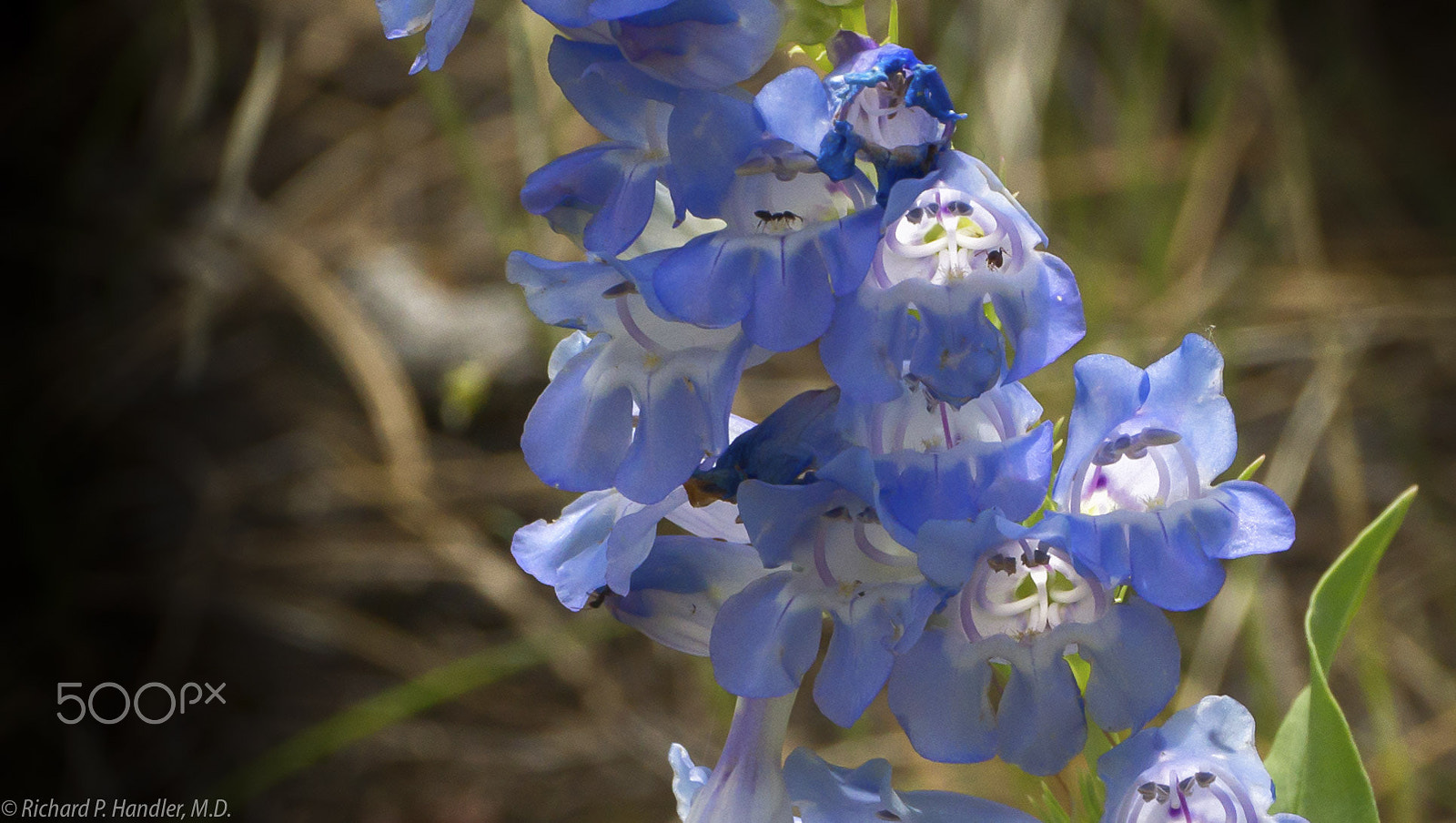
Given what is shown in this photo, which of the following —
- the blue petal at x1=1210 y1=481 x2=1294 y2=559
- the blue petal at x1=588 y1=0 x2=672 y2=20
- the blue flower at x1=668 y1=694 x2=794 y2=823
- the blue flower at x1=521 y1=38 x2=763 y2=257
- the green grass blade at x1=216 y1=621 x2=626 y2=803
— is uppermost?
the blue petal at x1=588 y1=0 x2=672 y2=20

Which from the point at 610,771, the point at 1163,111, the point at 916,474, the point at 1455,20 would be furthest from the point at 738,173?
the point at 1455,20

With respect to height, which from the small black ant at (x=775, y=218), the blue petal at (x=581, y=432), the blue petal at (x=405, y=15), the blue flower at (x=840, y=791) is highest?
the blue petal at (x=405, y=15)

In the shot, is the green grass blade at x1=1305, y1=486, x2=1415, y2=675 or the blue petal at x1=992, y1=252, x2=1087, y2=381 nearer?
the blue petal at x1=992, y1=252, x2=1087, y2=381

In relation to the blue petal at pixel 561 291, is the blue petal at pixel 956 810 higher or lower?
lower

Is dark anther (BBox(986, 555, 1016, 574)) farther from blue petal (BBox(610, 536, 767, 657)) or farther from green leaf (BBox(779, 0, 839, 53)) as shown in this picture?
green leaf (BBox(779, 0, 839, 53))

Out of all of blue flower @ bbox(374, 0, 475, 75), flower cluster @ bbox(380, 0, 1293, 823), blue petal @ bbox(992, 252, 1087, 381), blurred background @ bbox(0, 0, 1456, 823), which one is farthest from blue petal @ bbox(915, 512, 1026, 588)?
blurred background @ bbox(0, 0, 1456, 823)

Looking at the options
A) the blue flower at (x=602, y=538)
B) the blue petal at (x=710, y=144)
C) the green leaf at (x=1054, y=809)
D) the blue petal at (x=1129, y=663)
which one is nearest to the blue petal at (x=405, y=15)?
the blue petal at (x=710, y=144)

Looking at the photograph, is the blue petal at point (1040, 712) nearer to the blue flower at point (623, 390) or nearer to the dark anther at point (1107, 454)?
the dark anther at point (1107, 454)
